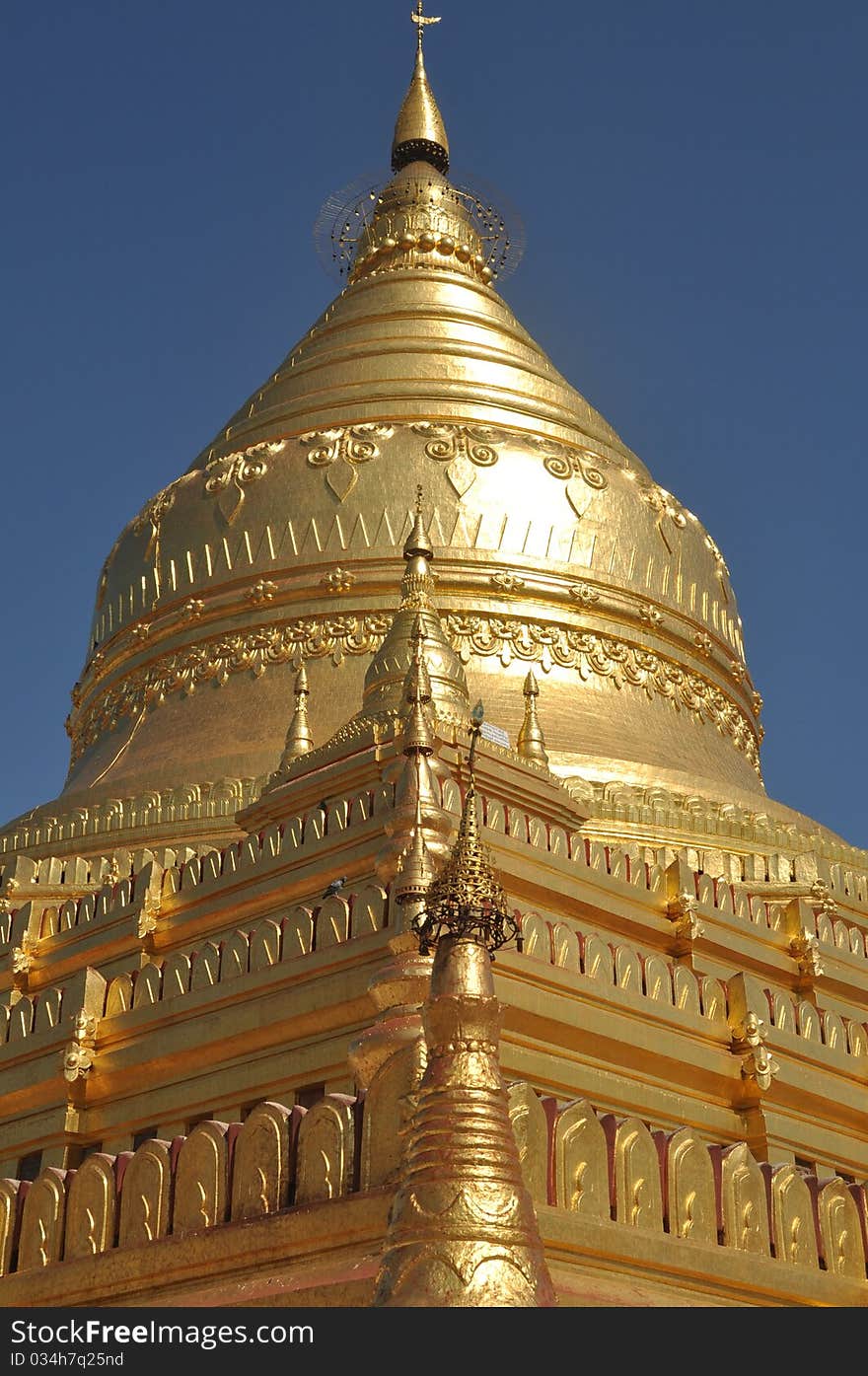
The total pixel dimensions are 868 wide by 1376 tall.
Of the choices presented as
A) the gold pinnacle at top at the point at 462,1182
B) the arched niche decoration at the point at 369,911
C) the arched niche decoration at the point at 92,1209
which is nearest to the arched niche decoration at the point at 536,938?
the arched niche decoration at the point at 369,911

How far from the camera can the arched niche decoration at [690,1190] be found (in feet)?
31.8

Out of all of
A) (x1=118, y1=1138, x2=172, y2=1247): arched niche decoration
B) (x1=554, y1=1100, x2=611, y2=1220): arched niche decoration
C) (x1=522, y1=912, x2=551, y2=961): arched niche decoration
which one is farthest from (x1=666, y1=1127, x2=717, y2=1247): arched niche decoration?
(x1=522, y1=912, x2=551, y2=961): arched niche decoration

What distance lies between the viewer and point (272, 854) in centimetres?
1492

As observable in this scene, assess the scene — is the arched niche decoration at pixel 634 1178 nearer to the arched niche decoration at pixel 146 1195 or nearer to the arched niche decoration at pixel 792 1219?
the arched niche decoration at pixel 792 1219

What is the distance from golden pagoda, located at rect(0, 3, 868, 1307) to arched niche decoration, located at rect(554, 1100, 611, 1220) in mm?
18

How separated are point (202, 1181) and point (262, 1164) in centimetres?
47

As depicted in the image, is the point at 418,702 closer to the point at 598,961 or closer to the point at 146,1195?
the point at 598,961

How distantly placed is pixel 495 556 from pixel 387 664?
6.85m

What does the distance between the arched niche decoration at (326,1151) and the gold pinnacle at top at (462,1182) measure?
4.61ft

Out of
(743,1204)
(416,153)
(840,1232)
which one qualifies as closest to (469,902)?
(743,1204)

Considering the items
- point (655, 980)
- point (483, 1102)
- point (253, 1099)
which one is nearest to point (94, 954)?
point (253, 1099)

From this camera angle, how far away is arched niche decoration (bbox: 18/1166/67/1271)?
10352mm
